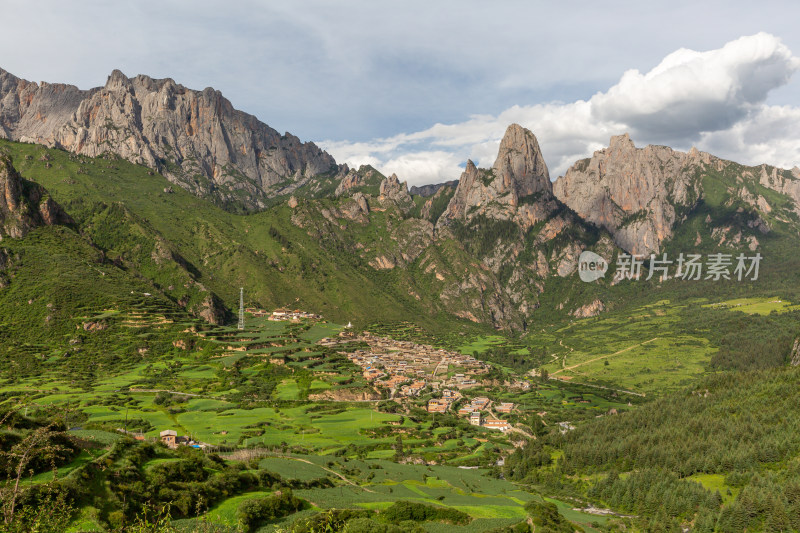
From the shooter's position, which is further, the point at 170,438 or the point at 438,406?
the point at 438,406

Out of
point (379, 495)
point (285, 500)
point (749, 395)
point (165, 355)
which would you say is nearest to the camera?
point (285, 500)

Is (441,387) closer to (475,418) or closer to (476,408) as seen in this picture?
(476,408)

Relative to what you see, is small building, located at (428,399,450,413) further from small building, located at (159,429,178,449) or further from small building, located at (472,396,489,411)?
small building, located at (159,429,178,449)

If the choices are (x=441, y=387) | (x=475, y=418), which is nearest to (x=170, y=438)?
(x=475, y=418)

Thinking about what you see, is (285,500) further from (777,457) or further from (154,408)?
(777,457)

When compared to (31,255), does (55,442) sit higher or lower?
lower

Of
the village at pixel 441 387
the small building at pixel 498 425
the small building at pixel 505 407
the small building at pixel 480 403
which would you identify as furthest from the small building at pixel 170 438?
the small building at pixel 505 407

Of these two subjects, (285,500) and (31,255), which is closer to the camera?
(285,500)

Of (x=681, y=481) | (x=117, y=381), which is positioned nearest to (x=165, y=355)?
(x=117, y=381)

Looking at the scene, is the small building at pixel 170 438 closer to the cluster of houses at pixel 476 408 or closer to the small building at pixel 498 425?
the cluster of houses at pixel 476 408

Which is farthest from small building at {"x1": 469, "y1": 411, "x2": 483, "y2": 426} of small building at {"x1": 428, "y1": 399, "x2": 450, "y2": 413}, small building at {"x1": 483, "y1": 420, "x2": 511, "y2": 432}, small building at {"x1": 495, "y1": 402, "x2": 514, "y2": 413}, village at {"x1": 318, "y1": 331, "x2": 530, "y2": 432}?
small building at {"x1": 495, "y1": 402, "x2": 514, "y2": 413}

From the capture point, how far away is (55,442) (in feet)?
142

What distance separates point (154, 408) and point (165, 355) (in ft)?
180

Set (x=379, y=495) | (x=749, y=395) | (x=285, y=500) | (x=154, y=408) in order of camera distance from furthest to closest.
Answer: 1. (x=749, y=395)
2. (x=154, y=408)
3. (x=379, y=495)
4. (x=285, y=500)
